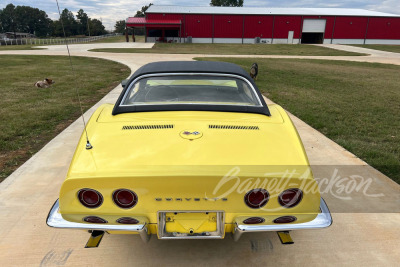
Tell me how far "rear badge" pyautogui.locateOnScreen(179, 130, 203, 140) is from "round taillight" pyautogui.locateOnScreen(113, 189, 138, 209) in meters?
0.59

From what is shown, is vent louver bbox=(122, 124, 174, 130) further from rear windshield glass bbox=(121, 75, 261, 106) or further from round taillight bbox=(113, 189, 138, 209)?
round taillight bbox=(113, 189, 138, 209)

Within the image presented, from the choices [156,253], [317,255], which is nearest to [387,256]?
[317,255]

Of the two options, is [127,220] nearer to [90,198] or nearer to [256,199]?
[90,198]

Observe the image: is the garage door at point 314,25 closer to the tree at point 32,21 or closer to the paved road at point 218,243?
the paved road at point 218,243

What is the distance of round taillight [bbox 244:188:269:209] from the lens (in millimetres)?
1818

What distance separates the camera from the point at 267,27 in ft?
129

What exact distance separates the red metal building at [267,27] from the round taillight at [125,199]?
3859 centimetres

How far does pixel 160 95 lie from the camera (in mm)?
2914

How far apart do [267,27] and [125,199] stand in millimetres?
41917

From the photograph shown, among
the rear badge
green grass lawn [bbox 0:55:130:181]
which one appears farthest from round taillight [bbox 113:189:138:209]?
green grass lawn [bbox 0:55:130:181]

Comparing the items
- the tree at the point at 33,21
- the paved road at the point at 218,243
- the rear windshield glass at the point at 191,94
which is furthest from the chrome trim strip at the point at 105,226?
the tree at the point at 33,21

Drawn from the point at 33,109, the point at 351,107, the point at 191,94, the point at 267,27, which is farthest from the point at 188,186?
the point at 267,27

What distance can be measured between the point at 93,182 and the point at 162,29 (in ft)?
130

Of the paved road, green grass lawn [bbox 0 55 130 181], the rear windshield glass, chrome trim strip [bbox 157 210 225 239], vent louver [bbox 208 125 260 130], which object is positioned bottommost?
the paved road
